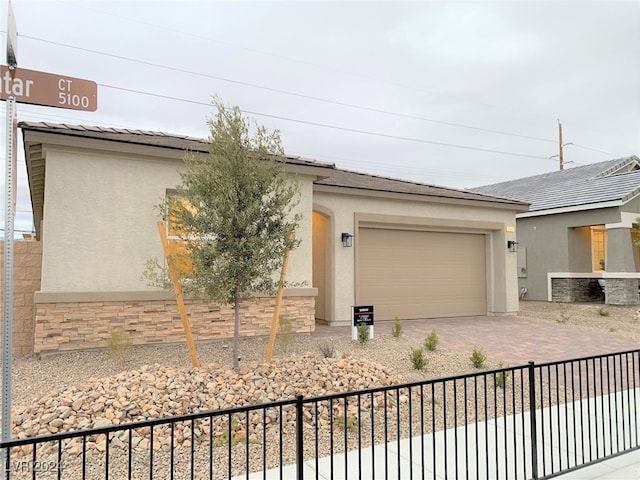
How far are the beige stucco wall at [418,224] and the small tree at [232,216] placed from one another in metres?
5.20

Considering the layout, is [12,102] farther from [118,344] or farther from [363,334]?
[363,334]

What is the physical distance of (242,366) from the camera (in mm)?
6402

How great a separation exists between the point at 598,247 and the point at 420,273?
10772 mm

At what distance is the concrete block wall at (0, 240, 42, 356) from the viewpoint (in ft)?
24.7

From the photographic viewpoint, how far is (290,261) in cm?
938

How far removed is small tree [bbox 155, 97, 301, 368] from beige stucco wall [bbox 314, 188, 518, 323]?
5195mm

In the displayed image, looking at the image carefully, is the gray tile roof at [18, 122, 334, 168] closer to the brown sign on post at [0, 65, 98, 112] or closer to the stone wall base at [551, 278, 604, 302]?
the brown sign on post at [0, 65, 98, 112]

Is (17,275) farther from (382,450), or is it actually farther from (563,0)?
(563,0)

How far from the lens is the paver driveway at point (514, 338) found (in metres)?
8.40

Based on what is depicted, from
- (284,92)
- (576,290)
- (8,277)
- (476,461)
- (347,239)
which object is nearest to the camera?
(8,277)

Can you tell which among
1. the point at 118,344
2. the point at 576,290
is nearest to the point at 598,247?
the point at 576,290

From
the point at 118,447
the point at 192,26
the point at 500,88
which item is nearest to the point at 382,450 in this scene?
the point at 118,447

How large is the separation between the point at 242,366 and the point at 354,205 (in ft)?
21.6

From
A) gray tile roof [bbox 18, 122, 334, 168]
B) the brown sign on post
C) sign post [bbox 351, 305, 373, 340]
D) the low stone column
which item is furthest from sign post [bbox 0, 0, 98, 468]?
the low stone column
